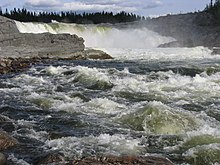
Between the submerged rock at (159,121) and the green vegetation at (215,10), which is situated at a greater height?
the green vegetation at (215,10)

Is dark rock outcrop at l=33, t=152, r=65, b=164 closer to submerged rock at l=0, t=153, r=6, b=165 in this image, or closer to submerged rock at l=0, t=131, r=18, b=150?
submerged rock at l=0, t=153, r=6, b=165

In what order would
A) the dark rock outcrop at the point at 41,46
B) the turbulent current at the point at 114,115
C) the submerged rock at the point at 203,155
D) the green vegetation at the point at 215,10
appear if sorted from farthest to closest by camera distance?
the green vegetation at the point at 215,10
the dark rock outcrop at the point at 41,46
the turbulent current at the point at 114,115
the submerged rock at the point at 203,155

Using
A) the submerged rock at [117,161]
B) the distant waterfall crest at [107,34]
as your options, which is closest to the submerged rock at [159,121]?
the submerged rock at [117,161]

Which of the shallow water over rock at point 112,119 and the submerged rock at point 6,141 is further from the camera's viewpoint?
the submerged rock at point 6,141

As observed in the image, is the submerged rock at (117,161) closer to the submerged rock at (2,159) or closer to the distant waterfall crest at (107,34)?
the submerged rock at (2,159)

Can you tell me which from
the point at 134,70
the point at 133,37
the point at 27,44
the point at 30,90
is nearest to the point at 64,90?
the point at 30,90

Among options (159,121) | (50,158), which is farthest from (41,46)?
(50,158)

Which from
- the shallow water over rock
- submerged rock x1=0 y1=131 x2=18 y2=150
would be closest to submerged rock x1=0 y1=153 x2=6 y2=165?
the shallow water over rock

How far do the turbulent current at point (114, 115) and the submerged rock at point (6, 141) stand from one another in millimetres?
216

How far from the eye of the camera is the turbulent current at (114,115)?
340 inches

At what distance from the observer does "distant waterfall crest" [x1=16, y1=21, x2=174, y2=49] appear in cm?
4871

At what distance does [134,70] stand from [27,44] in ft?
47.4

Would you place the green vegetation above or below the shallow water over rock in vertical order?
above

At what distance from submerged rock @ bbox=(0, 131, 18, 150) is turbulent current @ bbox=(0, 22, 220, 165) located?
216 millimetres
